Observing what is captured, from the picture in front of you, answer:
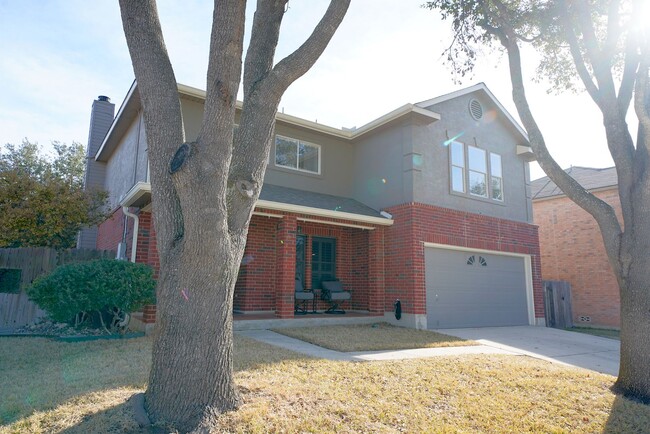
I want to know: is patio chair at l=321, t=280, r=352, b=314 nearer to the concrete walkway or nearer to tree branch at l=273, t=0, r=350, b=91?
the concrete walkway

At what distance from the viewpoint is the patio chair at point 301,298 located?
11.0m

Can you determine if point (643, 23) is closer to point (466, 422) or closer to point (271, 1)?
point (271, 1)

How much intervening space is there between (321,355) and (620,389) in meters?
4.08

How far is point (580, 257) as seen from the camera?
16.7 meters

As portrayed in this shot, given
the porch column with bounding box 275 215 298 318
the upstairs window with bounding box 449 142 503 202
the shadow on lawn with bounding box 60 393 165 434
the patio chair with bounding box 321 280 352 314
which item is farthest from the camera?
the upstairs window with bounding box 449 142 503 202

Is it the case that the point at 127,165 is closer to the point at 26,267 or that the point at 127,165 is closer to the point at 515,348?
the point at 26,267

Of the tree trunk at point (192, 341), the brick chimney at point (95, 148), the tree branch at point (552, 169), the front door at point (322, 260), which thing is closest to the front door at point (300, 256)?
the front door at point (322, 260)

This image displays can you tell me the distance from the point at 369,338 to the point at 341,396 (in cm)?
423

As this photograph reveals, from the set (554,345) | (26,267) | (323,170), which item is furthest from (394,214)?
(26,267)

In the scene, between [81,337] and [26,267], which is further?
[26,267]

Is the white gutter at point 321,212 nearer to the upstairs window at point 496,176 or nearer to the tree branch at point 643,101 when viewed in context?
the upstairs window at point 496,176

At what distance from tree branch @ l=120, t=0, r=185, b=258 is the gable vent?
36.6ft

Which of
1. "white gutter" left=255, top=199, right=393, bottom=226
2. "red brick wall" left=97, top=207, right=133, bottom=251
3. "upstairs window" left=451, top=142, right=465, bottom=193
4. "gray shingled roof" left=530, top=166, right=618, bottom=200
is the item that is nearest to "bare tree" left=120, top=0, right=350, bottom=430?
"white gutter" left=255, top=199, right=393, bottom=226

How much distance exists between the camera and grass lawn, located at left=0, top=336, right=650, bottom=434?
12.5 ft
